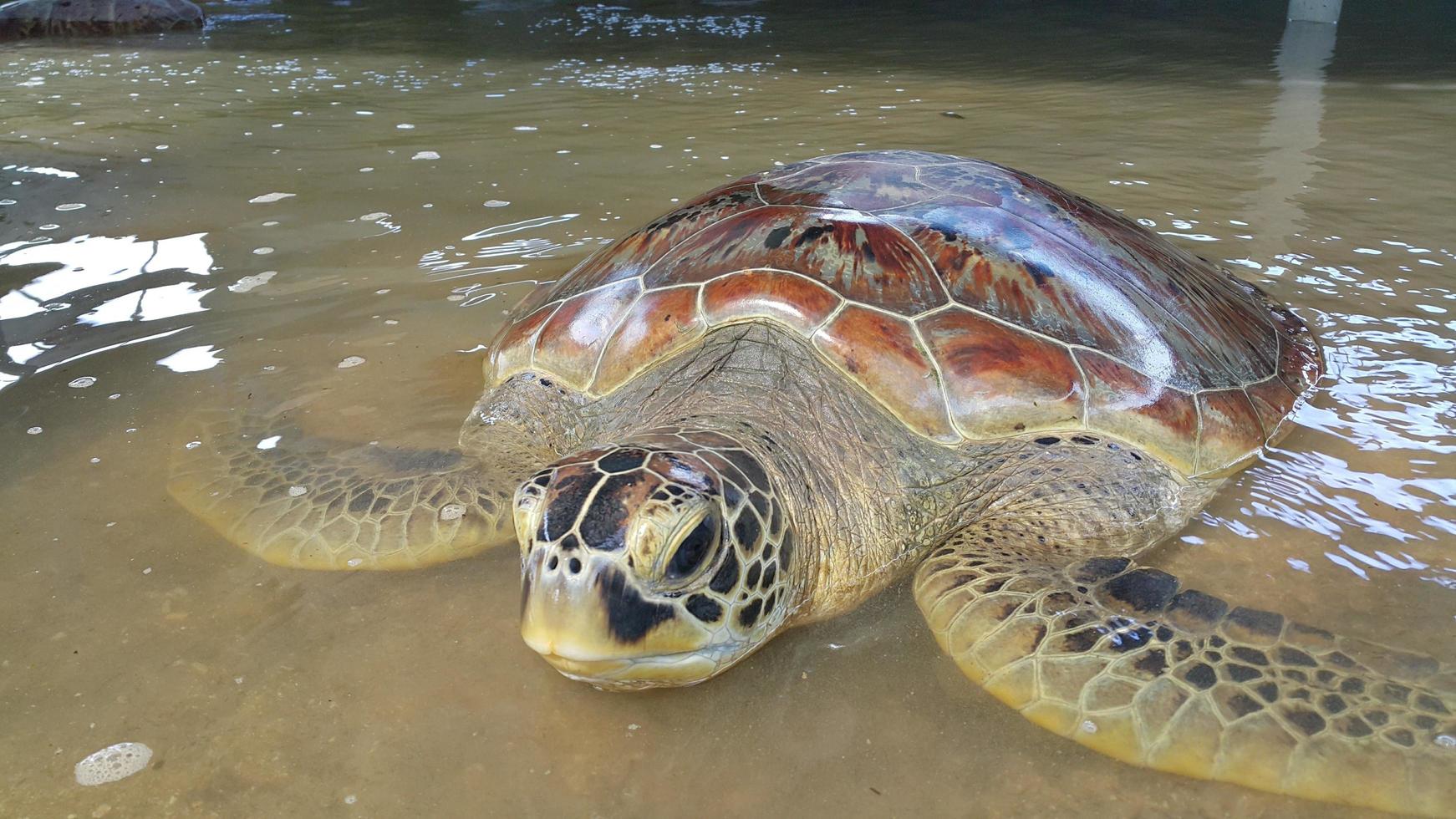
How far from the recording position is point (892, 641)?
7.07ft

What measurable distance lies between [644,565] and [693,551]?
10 centimetres

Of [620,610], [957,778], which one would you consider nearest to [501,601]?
[620,610]

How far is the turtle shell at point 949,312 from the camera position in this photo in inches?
96.4

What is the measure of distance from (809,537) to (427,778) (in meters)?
0.93

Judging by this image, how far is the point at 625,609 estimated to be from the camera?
5.62 ft

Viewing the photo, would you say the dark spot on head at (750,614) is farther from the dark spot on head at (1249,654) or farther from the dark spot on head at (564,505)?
the dark spot on head at (1249,654)

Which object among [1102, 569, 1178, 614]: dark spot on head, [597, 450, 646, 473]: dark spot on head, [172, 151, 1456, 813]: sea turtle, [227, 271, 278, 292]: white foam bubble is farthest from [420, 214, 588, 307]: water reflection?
[1102, 569, 1178, 614]: dark spot on head

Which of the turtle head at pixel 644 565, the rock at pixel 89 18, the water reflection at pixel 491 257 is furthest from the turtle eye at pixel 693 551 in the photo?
the rock at pixel 89 18

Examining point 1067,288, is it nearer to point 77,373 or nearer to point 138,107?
point 77,373

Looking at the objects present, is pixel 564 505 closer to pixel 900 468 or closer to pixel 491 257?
pixel 900 468

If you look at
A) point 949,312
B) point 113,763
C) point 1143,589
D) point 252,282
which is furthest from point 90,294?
point 1143,589

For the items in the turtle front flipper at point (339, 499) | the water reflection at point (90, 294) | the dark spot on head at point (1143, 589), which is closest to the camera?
the dark spot on head at point (1143, 589)

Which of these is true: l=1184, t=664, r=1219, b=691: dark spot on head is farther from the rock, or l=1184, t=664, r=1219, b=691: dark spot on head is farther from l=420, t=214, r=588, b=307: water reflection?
the rock

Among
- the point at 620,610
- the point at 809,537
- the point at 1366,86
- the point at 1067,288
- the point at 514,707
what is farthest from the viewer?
the point at 1366,86
